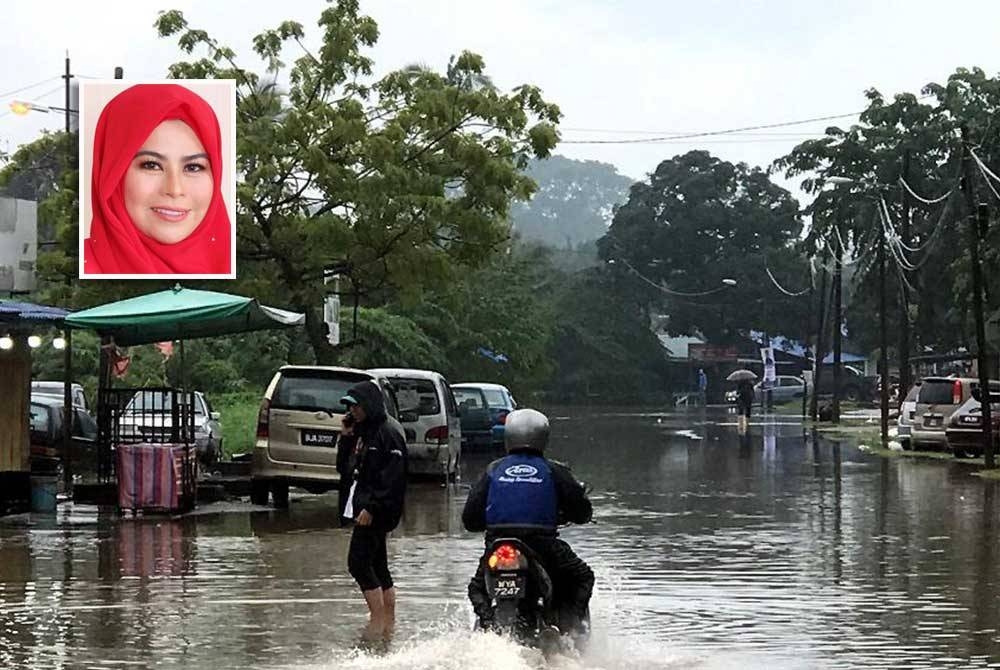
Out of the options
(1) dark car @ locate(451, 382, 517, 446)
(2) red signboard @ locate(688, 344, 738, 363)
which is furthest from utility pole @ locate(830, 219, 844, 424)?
(2) red signboard @ locate(688, 344, 738, 363)

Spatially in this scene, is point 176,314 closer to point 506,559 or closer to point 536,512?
point 536,512

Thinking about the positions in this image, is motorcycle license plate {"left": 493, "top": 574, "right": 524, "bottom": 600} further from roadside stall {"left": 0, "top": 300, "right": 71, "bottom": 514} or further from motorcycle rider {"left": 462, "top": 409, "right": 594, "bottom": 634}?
roadside stall {"left": 0, "top": 300, "right": 71, "bottom": 514}

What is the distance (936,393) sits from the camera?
3909 cm

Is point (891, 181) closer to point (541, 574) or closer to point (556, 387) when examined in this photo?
point (556, 387)

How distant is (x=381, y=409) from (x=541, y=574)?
296 cm

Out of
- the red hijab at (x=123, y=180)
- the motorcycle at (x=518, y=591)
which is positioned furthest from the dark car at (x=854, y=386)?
the motorcycle at (x=518, y=591)

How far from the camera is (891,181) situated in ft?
245

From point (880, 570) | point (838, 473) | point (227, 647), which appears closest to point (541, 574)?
point (227, 647)

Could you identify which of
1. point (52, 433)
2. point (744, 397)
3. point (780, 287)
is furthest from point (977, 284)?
point (780, 287)

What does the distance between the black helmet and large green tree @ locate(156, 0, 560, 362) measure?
21.0 metres

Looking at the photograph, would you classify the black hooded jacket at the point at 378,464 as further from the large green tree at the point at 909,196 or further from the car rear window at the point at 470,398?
the large green tree at the point at 909,196

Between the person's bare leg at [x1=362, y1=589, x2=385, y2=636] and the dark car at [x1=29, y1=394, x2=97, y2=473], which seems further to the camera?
the dark car at [x1=29, y1=394, x2=97, y2=473]

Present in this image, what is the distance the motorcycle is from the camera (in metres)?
9.84

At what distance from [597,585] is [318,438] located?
883cm
